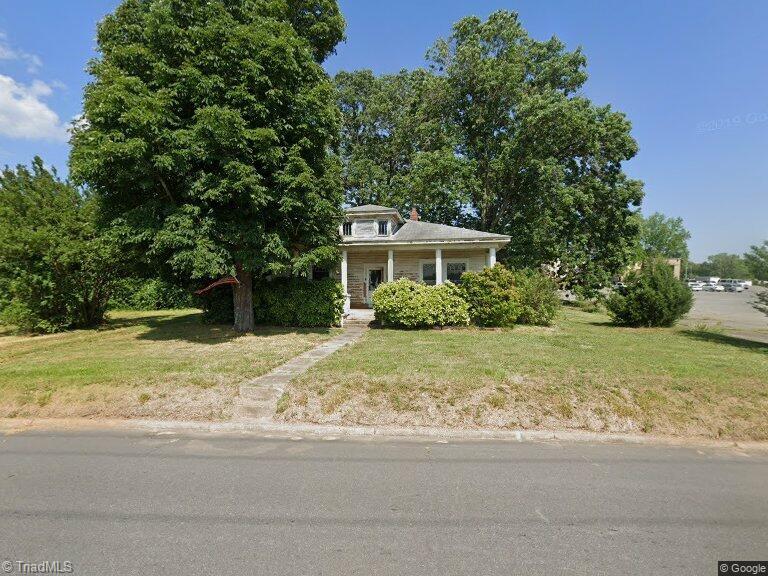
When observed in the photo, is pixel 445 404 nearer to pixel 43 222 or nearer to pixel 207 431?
pixel 207 431

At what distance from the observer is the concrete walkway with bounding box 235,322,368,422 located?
5683 millimetres

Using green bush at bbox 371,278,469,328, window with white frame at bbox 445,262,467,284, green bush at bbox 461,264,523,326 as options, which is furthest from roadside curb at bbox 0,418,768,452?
window with white frame at bbox 445,262,467,284

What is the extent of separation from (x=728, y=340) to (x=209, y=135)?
52.0 feet

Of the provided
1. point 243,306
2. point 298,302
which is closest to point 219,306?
point 243,306

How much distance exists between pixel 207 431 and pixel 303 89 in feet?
31.2

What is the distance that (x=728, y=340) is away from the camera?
11.3 meters

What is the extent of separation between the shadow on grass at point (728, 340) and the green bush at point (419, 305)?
7.25 m

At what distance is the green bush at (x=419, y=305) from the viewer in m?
12.8

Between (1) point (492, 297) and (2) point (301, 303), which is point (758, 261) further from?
(2) point (301, 303)

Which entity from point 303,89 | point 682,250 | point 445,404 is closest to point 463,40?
point 303,89

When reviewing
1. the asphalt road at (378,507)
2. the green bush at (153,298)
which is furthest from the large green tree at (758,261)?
the green bush at (153,298)

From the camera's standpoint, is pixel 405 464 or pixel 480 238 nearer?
pixel 405 464

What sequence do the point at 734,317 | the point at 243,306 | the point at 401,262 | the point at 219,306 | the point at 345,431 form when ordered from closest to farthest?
the point at 345,431, the point at 243,306, the point at 219,306, the point at 401,262, the point at 734,317

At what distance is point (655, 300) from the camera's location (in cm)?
1427
